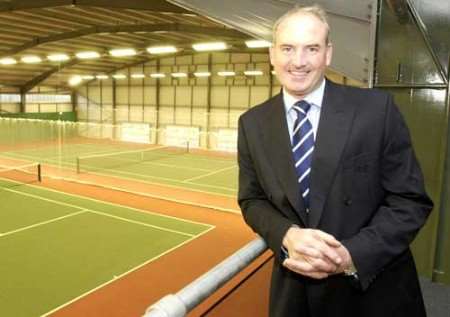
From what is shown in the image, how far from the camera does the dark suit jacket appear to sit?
5.39 feet

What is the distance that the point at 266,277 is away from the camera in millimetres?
2768

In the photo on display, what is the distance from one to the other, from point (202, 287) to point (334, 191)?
702mm

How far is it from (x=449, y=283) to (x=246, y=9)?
3.83 meters

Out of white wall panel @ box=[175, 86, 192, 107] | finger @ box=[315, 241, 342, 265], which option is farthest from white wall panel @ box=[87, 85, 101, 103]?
finger @ box=[315, 241, 342, 265]

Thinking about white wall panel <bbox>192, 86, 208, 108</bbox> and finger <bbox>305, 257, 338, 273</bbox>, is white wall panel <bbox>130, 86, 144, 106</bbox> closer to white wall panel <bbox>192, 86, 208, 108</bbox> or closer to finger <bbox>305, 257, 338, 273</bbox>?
white wall panel <bbox>192, 86, 208, 108</bbox>

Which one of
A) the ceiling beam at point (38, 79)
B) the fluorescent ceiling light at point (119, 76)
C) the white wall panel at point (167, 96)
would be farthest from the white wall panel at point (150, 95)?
the ceiling beam at point (38, 79)

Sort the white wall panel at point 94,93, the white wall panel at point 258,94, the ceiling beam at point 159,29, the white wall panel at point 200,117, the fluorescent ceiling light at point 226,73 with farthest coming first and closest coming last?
the white wall panel at point 94,93 < the white wall panel at point 200,117 < the fluorescent ceiling light at point 226,73 < the white wall panel at point 258,94 < the ceiling beam at point 159,29

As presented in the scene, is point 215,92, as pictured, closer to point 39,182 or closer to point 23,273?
point 39,182

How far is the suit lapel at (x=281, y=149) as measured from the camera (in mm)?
1710

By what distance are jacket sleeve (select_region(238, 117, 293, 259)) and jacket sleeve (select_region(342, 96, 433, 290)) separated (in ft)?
0.95

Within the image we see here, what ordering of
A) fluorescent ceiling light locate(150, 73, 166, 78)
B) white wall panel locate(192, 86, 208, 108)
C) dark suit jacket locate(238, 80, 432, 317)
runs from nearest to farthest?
dark suit jacket locate(238, 80, 432, 317), white wall panel locate(192, 86, 208, 108), fluorescent ceiling light locate(150, 73, 166, 78)

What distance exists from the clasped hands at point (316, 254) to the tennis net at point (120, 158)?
1774 cm

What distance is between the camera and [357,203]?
1.69 meters

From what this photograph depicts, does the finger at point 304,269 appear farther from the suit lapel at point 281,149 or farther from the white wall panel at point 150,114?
the white wall panel at point 150,114
